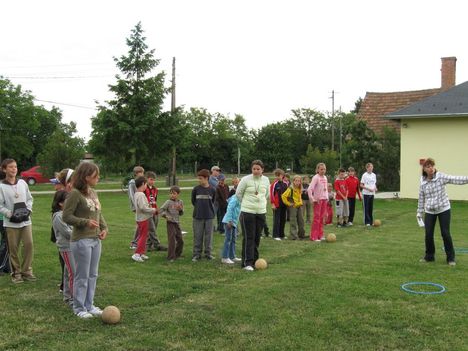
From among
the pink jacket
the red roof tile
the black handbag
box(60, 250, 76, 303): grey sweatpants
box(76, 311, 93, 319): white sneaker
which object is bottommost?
box(76, 311, 93, 319): white sneaker

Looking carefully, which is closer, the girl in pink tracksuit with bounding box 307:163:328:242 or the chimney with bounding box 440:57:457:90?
the girl in pink tracksuit with bounding box 307:163:328:242

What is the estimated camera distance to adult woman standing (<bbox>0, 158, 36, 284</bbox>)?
776cm

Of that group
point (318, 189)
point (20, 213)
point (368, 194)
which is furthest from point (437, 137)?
point (20, 213)

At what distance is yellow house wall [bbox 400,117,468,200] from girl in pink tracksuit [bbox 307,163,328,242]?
14.0 meters

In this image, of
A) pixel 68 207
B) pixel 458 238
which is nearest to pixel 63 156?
pixel 458 238

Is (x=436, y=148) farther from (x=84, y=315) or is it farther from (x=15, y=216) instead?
(x=84, y=315)

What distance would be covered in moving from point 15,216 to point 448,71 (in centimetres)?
3167

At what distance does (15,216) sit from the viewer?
25.4ft

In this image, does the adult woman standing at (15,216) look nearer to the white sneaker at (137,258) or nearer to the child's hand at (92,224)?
the white sneaker at (137,258)

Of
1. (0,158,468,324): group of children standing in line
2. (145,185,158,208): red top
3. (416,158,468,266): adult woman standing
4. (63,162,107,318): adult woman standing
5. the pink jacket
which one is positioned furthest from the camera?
the pink jacket

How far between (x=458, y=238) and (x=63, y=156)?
2986 cm

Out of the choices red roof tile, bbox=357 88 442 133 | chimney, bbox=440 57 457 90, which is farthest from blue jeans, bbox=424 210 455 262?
chimney, bbox=440 57 457 90

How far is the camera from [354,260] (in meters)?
9.67

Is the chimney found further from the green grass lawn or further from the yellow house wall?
the green grass lawn
